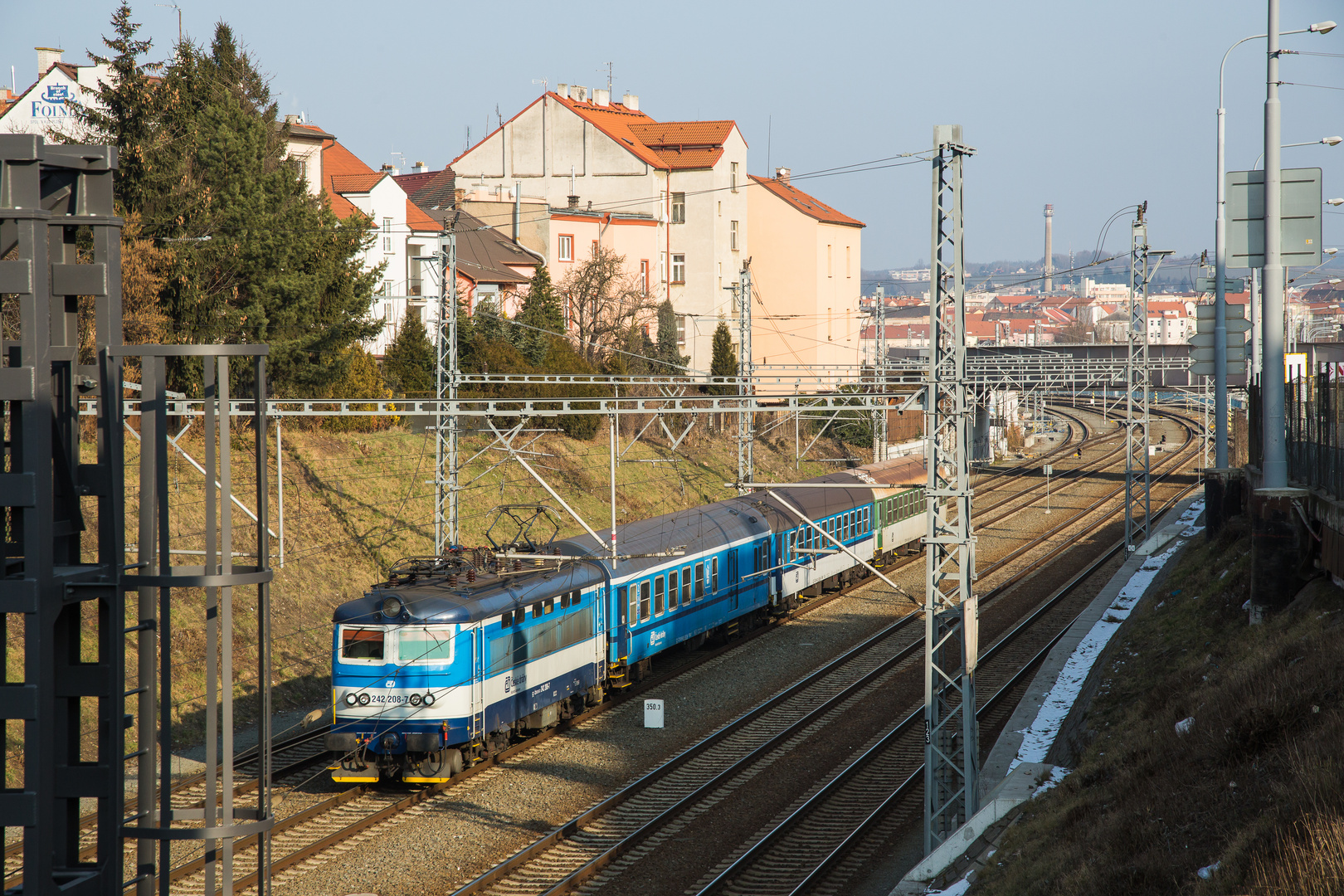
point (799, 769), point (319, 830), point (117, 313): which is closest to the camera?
point (117, 313)

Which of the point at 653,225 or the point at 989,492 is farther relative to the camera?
the point at 653,225

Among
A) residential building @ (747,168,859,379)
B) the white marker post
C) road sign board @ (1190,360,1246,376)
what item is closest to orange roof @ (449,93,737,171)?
residential building @ (747,168,859,379)

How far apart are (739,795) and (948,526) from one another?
4687mm

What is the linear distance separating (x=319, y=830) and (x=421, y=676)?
2241 mm

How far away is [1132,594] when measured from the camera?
25312 millimetres

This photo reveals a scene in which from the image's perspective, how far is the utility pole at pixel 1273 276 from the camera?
568 inches

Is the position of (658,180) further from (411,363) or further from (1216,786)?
(1216,786)

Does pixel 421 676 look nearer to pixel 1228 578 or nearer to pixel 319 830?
pixel 319 830

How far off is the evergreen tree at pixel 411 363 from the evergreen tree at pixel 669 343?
1632cm

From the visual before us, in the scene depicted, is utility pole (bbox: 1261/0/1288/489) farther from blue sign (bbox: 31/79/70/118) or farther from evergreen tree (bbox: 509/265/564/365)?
blue sign (bbox: 31/79/70/118)

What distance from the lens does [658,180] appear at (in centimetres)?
5875

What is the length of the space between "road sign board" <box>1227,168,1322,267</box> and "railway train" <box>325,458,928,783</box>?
17.0 feet

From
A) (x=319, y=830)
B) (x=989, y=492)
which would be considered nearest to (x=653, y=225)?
(x=989, y=492)

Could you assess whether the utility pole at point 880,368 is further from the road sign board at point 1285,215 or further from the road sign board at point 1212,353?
the road sign board at point 1285,215
